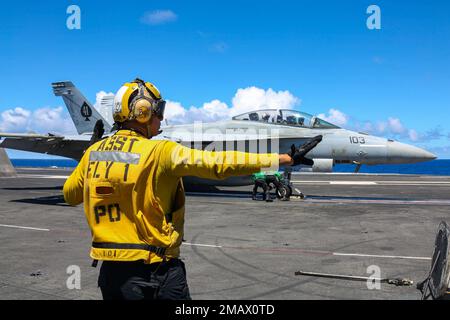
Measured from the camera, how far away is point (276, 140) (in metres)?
19.9

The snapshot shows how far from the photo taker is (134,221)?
2.84m

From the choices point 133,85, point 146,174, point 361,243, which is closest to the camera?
point 146,174

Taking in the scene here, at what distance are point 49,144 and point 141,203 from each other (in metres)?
22.3

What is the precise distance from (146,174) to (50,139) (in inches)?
831

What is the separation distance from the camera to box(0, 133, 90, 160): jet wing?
70.8 ft

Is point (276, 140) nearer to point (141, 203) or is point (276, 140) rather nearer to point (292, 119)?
point (292, 119)

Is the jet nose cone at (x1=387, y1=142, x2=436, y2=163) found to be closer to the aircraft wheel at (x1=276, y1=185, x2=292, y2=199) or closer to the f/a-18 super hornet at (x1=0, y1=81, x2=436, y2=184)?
the f/a-18 super hornet at (x1=0, y1=81, x2=436, y2=184)

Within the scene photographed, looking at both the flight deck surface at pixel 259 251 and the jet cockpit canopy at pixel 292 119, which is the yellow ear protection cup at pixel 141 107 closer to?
the flight deck surface at pixel 259 251

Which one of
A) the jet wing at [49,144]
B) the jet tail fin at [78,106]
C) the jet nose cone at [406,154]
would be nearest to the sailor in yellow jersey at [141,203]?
the jet nose cone at [406,154]

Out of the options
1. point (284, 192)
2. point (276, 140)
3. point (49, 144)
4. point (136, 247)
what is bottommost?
point (284, 192)

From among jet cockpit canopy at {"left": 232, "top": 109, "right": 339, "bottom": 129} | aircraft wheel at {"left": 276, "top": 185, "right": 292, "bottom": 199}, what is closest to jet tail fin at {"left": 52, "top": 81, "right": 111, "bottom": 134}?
jet cockpit canopy at {"left": 232, "top": 109, "right": 339, "bottom": 129}

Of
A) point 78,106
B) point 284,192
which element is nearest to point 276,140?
point 284,192

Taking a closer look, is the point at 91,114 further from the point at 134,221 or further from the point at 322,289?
the point at 134,221
